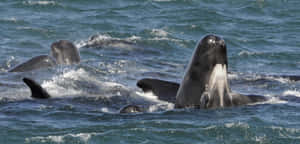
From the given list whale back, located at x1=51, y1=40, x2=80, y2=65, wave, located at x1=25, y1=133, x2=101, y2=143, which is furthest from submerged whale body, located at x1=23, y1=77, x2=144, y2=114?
whale back, located at x1=51, y1=40, x2=80, y2=65

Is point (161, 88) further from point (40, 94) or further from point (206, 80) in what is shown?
point (40, 94)

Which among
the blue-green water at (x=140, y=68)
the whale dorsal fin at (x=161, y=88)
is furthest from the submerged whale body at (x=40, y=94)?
the whale dorsal fin at (x=161, y=88)

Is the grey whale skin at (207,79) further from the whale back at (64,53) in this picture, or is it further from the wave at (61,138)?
the whale back at (64,53)

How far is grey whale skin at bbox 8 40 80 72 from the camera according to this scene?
18.8m

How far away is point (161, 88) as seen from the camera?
49.6 ft

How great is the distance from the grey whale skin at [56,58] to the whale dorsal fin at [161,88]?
14.5ft

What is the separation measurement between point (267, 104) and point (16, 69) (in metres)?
7.04

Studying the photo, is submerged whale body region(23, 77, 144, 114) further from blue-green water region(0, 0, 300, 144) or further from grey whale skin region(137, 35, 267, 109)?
grey whale skin region(137, 35, 267, 109)

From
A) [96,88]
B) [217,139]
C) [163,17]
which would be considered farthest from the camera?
[163,17]

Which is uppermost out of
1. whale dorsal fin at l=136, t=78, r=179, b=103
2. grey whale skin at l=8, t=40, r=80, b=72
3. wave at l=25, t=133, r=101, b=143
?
grey whale skin at l=8, t=40, r=80, b=72

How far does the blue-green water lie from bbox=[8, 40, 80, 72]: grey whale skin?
0.32 metres

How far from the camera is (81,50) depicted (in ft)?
75.4

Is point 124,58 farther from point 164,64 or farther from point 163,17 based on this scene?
point 163,17

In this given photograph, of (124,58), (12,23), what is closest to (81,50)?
(124,58)
